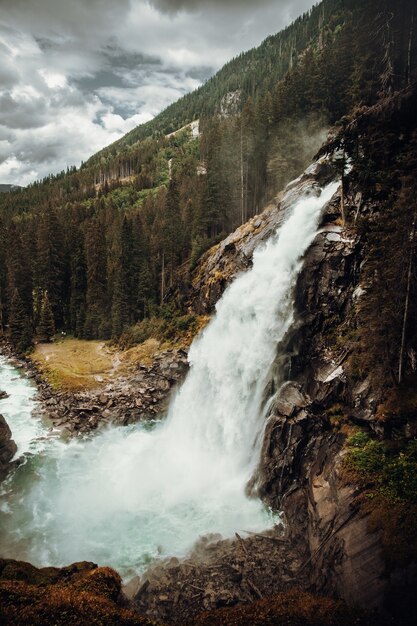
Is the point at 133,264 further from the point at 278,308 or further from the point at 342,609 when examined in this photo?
the point at 342,609

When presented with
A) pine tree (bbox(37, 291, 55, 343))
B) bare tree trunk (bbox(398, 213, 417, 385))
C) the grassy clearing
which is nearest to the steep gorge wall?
bare tree trunk (bbox(398, 213, 417, 385))

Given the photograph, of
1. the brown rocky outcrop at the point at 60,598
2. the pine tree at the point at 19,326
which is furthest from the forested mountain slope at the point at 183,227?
the brown rocky outcrop at the point at 60,598

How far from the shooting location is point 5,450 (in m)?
24.1

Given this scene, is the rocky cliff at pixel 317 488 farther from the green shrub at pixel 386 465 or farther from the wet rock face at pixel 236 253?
the wet rock face at pixel 236 253

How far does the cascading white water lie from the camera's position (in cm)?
1845

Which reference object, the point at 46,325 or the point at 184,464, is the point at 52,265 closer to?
the point at 46,325

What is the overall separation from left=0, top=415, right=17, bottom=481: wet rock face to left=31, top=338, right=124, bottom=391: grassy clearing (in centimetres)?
1017

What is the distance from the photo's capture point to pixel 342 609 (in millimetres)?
12469

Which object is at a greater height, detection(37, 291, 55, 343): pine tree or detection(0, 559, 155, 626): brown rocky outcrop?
detection(0, 559, 155, 626): brown rocky outcrop

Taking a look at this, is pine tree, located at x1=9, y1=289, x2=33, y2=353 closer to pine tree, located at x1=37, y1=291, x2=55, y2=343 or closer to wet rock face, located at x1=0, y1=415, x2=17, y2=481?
pine tree, located at x1=37, y1=291, x2=55, y2=343

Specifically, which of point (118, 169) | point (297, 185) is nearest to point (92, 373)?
point (297, 185)

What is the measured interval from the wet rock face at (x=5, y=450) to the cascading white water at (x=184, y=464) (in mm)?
888

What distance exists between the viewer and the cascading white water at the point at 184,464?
18.5 metres

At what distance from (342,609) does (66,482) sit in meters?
17.3
